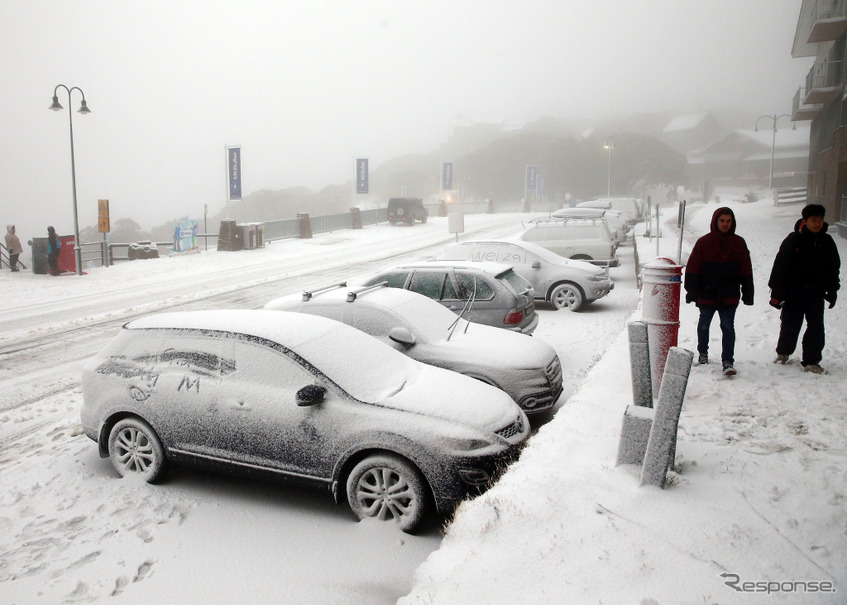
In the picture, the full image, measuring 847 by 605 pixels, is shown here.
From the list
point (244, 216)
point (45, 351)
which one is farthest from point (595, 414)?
point (244, 216)

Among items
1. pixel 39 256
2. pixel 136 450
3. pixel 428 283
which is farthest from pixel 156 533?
pixel 39 256

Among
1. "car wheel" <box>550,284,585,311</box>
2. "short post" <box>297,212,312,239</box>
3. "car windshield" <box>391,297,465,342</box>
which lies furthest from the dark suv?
"car windshield" <box>391,297,465,342</box>

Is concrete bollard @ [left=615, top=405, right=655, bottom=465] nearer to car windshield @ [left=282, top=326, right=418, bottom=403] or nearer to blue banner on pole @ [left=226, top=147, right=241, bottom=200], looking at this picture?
car windshield @ [left=282, top=326, right=418, bottom=403]

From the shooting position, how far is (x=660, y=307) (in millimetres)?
6652

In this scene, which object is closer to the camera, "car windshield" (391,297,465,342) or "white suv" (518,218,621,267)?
"car windshield" (391,297,465,342)

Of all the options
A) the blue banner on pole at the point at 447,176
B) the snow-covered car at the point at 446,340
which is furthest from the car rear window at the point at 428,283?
the blue banner on pole at the point at 447,176

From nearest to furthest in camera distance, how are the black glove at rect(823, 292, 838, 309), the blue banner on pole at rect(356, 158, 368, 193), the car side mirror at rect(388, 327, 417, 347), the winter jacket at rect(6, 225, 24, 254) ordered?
1. the black glove at rect(823, 292, 838, 309)
2. the car side mirror at rect(388, 327, 417, 347)
3. the winter jacket at rect(6, 225, 24, 254)
4. the blue banner on pole at rect(356, 158, 368, 193)

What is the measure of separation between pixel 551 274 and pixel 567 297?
604 mm

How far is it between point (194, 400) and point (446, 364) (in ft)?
9.09

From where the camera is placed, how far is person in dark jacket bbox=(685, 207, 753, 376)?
23.0 feet

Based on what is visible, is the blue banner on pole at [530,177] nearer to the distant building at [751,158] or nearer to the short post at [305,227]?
the distant building at [751,158]

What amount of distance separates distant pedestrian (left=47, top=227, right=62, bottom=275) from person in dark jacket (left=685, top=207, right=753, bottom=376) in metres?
21.4

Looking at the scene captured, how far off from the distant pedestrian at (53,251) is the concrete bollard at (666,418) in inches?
890

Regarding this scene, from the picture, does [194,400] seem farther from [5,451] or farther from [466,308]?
[466,308]
